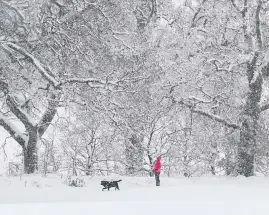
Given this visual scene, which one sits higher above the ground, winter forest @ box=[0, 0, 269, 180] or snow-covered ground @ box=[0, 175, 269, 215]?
winter forest @ box=[0, 0, 269, 180]

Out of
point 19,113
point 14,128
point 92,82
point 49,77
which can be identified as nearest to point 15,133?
point 14,128

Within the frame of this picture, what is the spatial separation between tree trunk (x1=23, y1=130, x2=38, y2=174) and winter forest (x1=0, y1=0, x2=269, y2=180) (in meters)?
0.05

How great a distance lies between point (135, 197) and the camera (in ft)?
50.4

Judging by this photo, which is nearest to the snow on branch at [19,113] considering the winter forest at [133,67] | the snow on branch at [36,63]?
the winter forest at [133,67]

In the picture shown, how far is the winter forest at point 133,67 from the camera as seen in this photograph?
19000mm

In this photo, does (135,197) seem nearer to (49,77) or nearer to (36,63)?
(49,77)

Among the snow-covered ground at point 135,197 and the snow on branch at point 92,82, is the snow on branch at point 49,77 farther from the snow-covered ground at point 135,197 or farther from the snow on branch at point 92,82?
the snow-covered ground at point 135,197

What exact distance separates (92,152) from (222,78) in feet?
36.7

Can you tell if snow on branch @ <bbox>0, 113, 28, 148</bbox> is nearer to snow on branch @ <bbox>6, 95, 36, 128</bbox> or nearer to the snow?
the snow

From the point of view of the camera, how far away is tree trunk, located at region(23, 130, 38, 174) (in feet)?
71.1

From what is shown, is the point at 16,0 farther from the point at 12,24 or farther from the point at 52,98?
the point at 52,98

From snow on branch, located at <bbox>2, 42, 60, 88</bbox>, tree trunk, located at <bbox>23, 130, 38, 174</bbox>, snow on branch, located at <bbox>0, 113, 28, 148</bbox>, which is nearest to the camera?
snow on branch, located at <bbox>2, 42, 60, 88</bbox>

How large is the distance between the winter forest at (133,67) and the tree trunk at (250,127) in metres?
0.05

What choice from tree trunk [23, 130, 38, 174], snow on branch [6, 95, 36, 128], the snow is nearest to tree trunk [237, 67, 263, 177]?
tree trunk [23, 130, 38, 174]
